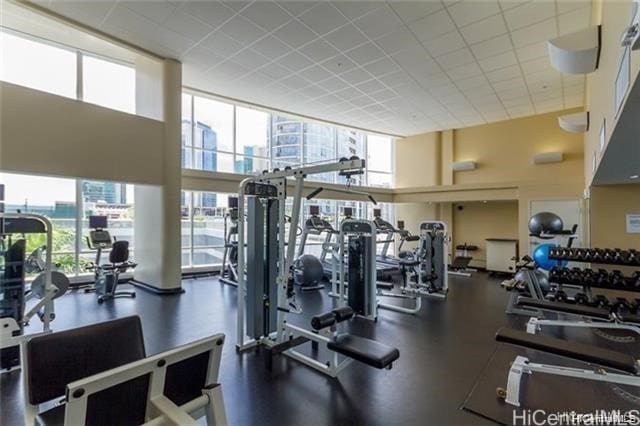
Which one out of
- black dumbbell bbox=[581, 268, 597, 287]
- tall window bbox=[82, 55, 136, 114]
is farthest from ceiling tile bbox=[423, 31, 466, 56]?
tall window bbox=[82, 55, 136, 114]

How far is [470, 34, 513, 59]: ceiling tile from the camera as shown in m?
4.86

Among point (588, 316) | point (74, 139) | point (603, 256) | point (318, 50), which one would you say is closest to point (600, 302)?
point (588, 316)

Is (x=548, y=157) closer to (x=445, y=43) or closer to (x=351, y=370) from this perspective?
(x=445, y=43)

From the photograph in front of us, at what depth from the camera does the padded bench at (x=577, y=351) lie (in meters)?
2.37

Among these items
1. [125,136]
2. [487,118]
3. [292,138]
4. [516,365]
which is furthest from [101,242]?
[487,118]

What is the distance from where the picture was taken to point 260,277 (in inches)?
142

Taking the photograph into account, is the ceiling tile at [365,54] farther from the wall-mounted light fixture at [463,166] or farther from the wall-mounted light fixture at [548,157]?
the wall-mounted light fixture at [548,157]

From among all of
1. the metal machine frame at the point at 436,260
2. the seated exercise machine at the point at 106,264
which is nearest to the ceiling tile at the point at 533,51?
the metal machine frame at the point at 436,260

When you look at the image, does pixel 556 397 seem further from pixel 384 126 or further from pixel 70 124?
pixel 384 126

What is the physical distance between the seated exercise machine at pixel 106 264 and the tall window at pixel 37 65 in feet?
7.94

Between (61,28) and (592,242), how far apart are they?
8955mm

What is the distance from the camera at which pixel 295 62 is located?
5582mm

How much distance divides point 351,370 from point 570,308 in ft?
9.54

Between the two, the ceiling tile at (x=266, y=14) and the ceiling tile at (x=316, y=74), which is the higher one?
the ceiling tile at (x=266, y=14)
